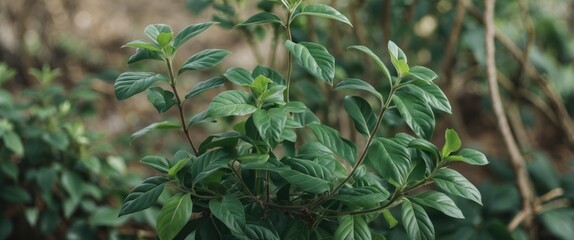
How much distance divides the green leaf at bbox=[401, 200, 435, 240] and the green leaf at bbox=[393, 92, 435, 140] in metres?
0.15

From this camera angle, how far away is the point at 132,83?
1.24m

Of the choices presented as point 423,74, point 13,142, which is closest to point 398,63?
point 423,74

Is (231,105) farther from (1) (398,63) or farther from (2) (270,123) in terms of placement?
(1) (398,63)

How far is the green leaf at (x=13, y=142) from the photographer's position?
2.05 m

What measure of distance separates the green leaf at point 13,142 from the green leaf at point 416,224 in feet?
4.35

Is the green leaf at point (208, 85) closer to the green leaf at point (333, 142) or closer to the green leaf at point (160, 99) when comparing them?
the green leaf at point (160, 99)

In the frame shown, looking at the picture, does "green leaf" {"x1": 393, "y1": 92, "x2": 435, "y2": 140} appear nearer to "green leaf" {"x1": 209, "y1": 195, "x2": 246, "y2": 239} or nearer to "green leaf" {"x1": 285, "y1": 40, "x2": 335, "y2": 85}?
"green leaf" {"x1": 285, "y1": 40, "x2": 335, "y2": 85}

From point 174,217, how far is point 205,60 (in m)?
0.30

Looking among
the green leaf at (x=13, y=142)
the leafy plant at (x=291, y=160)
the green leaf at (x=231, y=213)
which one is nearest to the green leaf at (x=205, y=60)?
the leafy plant at (x=291, y=160)

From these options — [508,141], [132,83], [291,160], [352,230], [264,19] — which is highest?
[264,19]

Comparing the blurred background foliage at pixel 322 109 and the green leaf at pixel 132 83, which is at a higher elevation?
the green leaf at pixel 132 83

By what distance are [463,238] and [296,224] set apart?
2.83ft

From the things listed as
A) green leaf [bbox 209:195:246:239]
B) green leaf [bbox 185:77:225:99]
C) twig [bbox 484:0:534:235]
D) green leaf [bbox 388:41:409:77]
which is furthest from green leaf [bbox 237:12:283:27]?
twig [bbox 484:0:534:235]

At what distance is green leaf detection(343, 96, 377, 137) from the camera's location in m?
1.31
